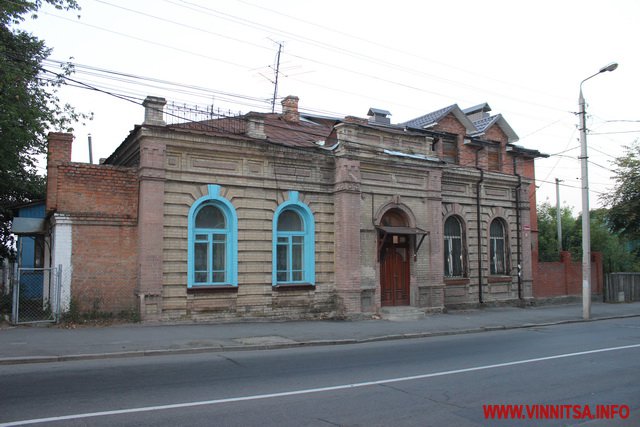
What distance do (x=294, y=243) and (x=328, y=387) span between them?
9.90 meters

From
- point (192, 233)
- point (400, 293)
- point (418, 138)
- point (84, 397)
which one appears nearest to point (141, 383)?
point (84, 397)

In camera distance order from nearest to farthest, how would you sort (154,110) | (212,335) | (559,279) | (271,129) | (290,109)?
(212,335)
(154,110)
(271,129)
(290,109)
(559,279)

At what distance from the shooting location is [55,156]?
48.6 feet

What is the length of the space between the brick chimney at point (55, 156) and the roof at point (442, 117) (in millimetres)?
14465

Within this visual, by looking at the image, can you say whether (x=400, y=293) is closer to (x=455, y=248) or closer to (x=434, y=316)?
(x=434, y=316)

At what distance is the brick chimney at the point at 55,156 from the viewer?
14.6 m

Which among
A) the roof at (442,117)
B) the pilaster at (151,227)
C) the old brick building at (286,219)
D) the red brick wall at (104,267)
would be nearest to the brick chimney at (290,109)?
the old brick building at (286,219)

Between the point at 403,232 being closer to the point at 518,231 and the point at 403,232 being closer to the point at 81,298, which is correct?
the point at 518,231

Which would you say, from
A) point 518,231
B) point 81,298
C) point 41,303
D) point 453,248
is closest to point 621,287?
point 518,231

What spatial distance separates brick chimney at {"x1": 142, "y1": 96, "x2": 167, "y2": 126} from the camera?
14883mm

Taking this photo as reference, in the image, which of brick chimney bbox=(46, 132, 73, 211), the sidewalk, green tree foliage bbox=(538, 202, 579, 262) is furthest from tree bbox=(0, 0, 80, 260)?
green tree foliage bbox=(538, 202, 579, 262)

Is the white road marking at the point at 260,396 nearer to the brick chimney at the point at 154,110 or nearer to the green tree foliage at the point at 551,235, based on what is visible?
the brick chimney at the point at 154,110

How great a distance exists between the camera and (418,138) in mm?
20094

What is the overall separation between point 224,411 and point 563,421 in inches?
165
